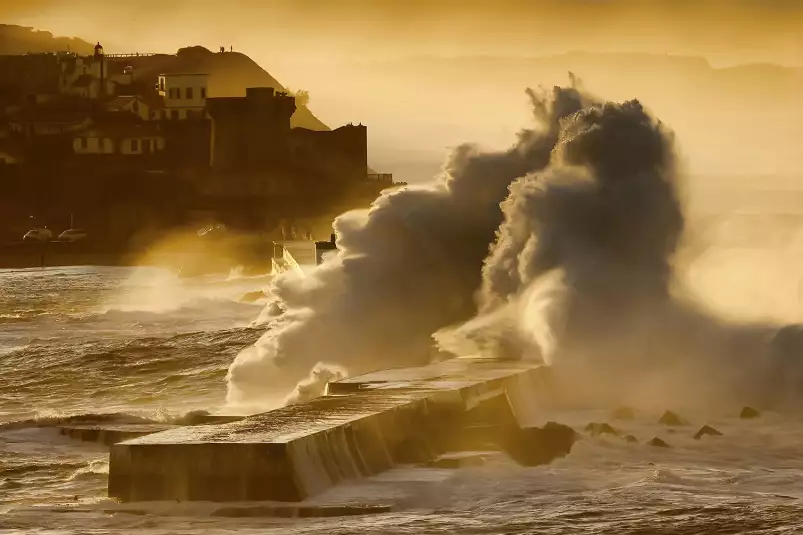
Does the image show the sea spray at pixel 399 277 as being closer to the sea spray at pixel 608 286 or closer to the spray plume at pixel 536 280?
the spray plume at pixel 536 280

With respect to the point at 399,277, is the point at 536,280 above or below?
below

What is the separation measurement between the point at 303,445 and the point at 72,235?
3753 inches

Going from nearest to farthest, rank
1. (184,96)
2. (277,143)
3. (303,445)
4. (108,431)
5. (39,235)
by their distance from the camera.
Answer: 1. (303,445)
2. (108,431)
3. (277,143)
4. (39,235)
5. (184,96)

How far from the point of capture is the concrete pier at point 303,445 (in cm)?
1460

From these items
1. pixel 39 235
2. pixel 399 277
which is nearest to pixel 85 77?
pixel 39 235

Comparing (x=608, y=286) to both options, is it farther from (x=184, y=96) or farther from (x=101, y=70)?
(x=101, y=70)

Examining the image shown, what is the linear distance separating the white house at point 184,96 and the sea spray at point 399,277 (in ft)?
311

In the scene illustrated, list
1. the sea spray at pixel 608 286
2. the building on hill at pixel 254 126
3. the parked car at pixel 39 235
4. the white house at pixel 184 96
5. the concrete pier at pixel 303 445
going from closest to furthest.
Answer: the concrete pier at pixel 303 445
the sea spray at pixel 608 286
the building on hill at pixel 254 126
the parked car at pixel 39 235
the white house at pixel 184 96

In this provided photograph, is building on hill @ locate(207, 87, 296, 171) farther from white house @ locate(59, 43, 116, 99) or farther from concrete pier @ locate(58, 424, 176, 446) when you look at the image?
concrete pier @ locate(58, 424, 176, 446)

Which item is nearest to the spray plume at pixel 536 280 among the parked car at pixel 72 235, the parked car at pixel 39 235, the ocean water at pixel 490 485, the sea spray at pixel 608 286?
the sea spray at pixel 608 286

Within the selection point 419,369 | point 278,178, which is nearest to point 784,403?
point 419,369

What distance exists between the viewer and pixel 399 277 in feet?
89.1

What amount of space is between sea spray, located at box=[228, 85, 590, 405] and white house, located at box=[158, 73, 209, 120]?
94717 mm

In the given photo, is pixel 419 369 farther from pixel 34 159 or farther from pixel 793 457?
pixel 34 159
